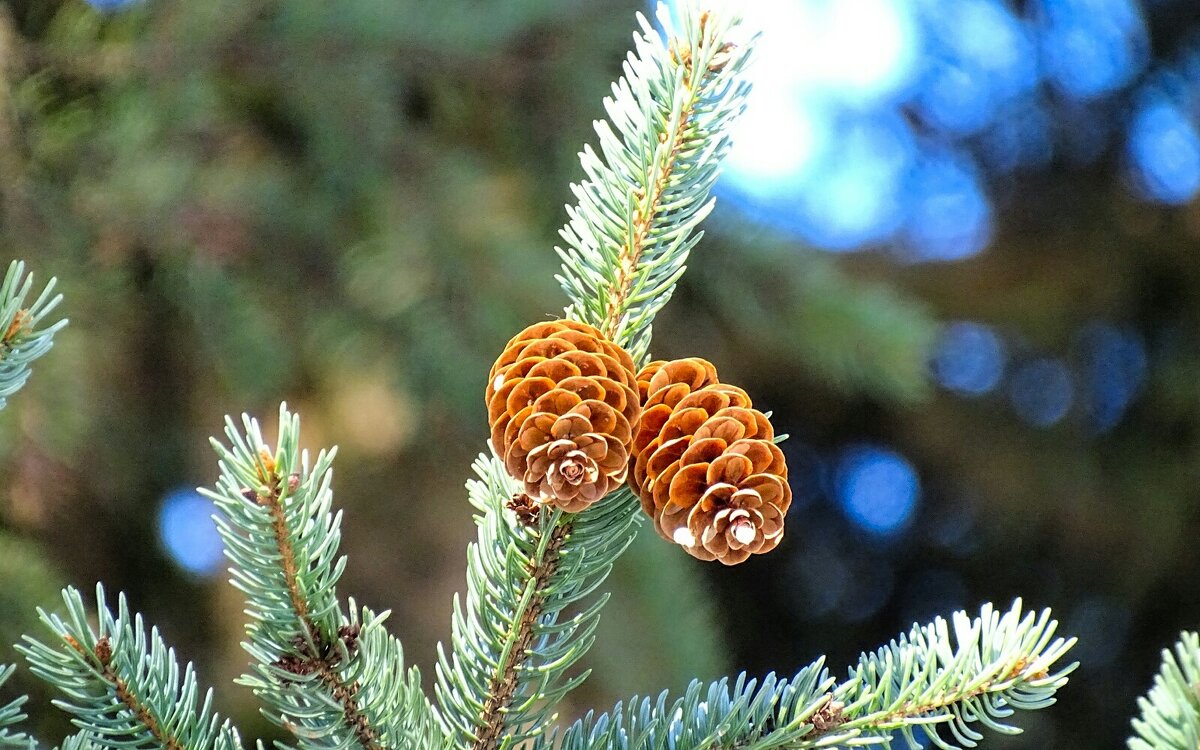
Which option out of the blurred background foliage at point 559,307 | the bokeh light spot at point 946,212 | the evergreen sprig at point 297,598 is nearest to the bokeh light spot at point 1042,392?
the blurred background foliage at point 559,307

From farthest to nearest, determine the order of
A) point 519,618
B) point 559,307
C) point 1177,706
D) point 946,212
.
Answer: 1. point 946,212
2. point 559,307
3. point 519,618
4. point 1177,706

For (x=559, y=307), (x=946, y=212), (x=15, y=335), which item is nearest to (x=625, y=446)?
(x=15, y=335)

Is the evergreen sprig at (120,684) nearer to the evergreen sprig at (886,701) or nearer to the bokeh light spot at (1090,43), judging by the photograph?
the evergreen sprig at (886,701)

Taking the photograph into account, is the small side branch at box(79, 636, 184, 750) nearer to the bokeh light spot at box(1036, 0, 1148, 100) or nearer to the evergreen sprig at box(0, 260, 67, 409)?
the evergreen sprig at box(0, 260, 67, 409)

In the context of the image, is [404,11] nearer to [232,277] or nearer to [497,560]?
[232,277]

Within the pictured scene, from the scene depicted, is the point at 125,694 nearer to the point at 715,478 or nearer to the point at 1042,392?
the point at 715,478

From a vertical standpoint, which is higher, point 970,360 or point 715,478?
point 970,360
